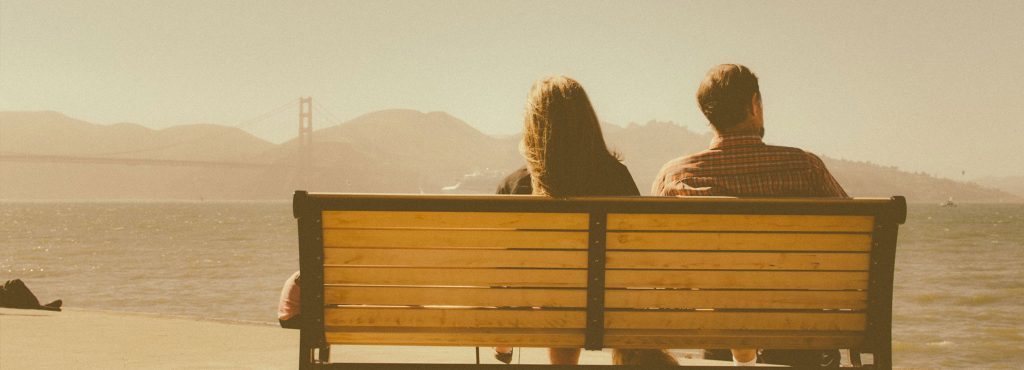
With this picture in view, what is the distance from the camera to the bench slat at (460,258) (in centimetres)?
288

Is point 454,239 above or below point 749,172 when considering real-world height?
below

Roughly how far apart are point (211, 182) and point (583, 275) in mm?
180061

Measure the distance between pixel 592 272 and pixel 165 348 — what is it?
14.4 ft

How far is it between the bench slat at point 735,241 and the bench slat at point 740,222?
0.06ft

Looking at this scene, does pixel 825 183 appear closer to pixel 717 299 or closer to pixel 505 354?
pixel 717 299

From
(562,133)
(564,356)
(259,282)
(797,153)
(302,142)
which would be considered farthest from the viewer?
(302,142)

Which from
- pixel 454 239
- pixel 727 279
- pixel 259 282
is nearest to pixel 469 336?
pixel 454 239

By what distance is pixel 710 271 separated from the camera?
9.58ft

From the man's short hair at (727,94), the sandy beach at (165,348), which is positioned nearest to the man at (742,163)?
the man's short hair at (727,94)

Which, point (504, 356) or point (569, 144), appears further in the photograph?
point (504, 356)

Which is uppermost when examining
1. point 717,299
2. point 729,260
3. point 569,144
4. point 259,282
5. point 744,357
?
point 569,144

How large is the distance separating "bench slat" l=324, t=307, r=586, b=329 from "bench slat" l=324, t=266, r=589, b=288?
8 cm

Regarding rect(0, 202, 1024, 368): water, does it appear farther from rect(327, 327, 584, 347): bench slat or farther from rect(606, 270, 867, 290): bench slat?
rect(606, 270, 867, 290): bench slat

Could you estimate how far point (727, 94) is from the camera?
127 inches
